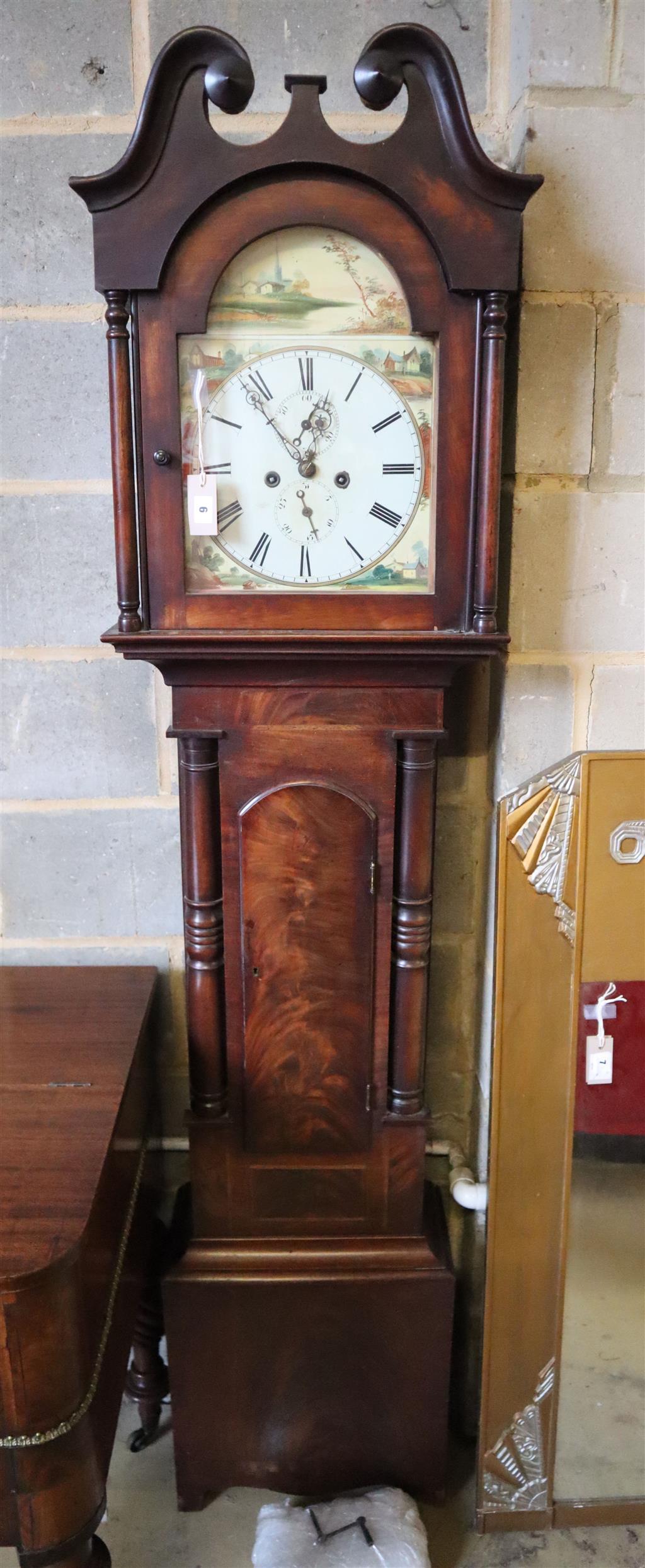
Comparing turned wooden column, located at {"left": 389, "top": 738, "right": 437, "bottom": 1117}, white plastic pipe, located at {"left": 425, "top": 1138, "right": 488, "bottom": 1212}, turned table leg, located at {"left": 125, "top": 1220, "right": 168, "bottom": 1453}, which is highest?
turned wooden column, located at {"left": 389, "top": 738, "right": 437, "bottom": 1117}

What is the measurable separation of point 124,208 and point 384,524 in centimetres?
41

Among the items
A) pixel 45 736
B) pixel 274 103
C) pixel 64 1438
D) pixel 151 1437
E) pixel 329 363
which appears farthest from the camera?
pixel 151 1437

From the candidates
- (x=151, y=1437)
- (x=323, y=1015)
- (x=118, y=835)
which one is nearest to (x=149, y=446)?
(x=118, y=835)

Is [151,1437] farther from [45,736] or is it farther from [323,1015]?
[45,736]

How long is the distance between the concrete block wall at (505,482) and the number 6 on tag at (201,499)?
28 cm

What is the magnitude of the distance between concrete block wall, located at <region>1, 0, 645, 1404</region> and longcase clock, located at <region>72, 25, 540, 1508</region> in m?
0.15

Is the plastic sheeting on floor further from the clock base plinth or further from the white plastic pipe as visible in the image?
the white plastic pipe

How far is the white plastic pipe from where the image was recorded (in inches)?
55.8

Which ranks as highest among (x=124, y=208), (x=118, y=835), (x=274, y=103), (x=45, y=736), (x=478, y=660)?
(x=274, y=103)

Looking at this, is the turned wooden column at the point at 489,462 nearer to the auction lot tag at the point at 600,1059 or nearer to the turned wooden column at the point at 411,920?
the turned wooden column at the point at 411,920

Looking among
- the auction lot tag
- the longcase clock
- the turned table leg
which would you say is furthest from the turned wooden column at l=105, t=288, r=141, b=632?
Answer: the turned table leg

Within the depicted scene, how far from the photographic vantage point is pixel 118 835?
1.45 meters

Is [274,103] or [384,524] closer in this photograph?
[384,524]

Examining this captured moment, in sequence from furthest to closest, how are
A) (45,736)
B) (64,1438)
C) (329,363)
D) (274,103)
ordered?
(45,736)
(274,103)
(329,363)
(64,1438)
